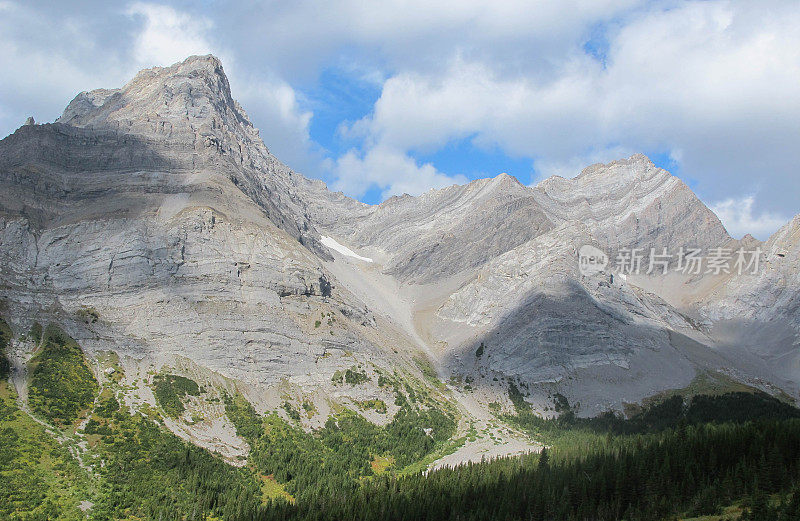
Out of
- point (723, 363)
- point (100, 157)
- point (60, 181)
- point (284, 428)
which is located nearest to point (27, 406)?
point (284, 428)

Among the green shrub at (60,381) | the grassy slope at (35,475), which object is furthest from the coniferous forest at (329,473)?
the green shrub at (60,381)

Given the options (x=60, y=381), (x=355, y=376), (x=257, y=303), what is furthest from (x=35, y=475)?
(x=257, y=303)

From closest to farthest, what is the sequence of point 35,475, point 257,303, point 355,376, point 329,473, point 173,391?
1. point 35,475
2. point 329,473
3. point 173,391
4. point 355,376
5. point 257,303

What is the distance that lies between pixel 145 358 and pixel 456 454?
54715mm

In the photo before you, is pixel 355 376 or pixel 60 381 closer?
pixel 60 381

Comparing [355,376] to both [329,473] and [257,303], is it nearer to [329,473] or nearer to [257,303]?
[257,303]

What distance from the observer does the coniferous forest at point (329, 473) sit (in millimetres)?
68125

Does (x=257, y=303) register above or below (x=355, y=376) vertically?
above

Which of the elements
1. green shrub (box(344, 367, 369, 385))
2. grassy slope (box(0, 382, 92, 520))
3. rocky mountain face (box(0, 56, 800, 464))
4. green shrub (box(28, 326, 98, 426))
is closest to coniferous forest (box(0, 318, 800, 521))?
grassy slope (box(0, 382, 92, 520))

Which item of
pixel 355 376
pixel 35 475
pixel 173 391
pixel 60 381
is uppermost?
pixel 355 376

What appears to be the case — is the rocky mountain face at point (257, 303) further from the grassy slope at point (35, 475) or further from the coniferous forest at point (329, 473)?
the grassy slope at point (35, 475)

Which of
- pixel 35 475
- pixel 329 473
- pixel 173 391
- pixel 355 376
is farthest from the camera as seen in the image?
pixel 355 376

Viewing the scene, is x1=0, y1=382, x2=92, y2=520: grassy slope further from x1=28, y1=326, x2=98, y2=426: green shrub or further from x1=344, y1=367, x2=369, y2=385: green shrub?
x1=344, y1=367, x2=369, y2=385: green shrub

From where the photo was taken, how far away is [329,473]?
289 feet
